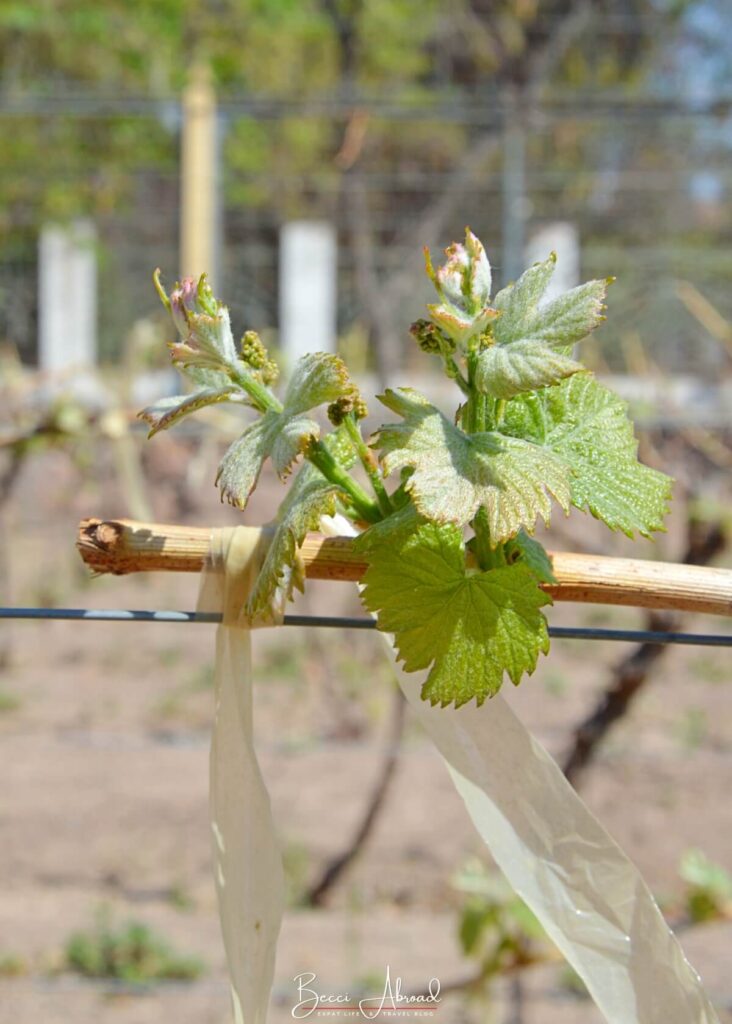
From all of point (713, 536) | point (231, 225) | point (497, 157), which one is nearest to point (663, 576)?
point (713, 536)

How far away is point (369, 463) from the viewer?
0.54 m

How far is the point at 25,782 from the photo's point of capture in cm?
288

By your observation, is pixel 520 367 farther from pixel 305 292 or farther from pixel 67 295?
pixel 67 295

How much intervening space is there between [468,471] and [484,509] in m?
0.03

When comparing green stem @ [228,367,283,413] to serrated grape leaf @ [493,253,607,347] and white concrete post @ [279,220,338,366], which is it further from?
white concrete post @ [279,220,338,366]

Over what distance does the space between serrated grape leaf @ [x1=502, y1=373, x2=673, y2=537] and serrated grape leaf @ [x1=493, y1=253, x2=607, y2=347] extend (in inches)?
2.4

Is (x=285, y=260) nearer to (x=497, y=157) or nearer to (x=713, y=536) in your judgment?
(x=497, y=157)

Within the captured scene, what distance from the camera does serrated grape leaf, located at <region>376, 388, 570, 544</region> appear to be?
47 centimetres

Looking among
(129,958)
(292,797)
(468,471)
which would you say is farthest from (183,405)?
(292,797)

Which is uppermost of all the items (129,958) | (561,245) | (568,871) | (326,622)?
(561,245)

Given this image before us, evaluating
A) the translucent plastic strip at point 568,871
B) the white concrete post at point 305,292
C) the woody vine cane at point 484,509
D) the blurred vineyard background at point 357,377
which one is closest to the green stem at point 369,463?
the woody vine cane at point 484,509

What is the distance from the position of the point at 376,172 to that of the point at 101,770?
9.52 feet

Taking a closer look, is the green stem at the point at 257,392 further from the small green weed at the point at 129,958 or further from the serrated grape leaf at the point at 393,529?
the small green weed at the point at 129,958

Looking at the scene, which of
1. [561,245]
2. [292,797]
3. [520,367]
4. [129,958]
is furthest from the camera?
[561,245]
